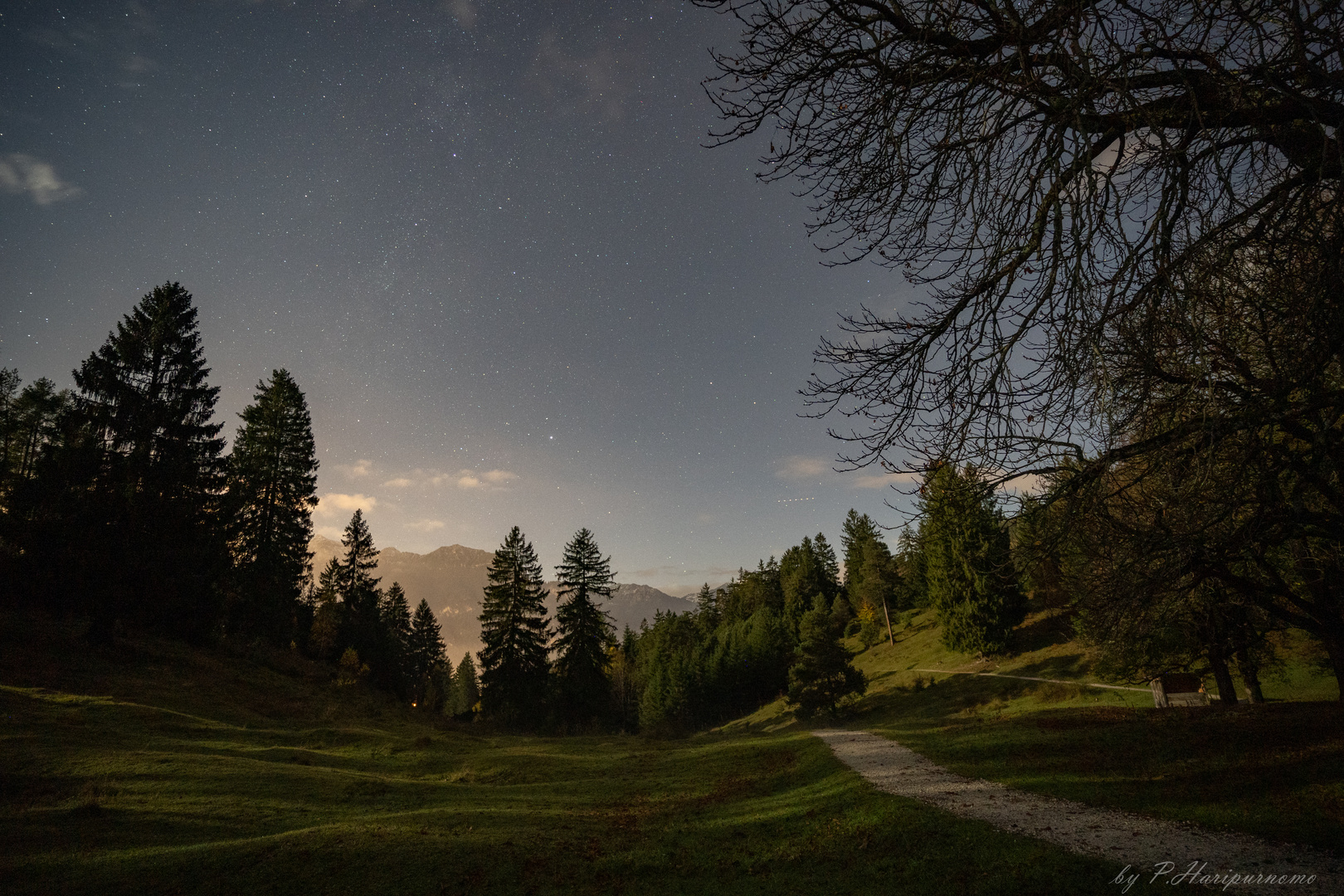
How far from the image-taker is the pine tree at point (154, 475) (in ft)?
79.5

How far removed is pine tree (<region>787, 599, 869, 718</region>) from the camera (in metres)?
35.8

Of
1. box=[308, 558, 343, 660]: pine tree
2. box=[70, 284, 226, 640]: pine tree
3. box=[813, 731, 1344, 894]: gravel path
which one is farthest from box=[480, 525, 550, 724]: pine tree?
box=[813, 731, 1344, 894]: gravel path

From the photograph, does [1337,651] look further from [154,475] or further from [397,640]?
[397,640]

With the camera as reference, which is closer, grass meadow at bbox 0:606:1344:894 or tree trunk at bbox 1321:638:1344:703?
grass meadow at bbox 0:606:1344:894

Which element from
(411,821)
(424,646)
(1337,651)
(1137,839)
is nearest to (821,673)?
(1337,651)

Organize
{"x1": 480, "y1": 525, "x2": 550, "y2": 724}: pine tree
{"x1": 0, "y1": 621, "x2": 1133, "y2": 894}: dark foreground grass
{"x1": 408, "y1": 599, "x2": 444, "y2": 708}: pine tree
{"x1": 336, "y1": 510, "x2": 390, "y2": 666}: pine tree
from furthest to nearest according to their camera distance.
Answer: {"x1": 408, "y1": 599, "x2": 444, "y2": 708}: pine tree, {"x1": 336, "y1": 510, "x2": 390, "y2": 666}: pine tree, {"x1": 480, "y1": 525, "x2": 550, "y2": 724}: pine tree, {"x1": 0, "y1": 621, "x2": 1133, "y2": 894}: dark foreground grass

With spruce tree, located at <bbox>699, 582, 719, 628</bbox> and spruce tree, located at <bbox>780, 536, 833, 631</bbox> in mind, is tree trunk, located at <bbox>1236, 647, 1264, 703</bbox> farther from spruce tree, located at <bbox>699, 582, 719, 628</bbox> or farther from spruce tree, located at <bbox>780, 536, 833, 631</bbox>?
spruce tree, located at <bbox>699, 582, 719, 628</bbox>

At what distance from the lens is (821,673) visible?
1404 inches

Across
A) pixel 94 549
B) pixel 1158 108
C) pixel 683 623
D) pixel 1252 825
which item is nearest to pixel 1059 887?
pixel 1252 825

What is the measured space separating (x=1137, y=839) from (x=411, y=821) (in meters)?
13.5

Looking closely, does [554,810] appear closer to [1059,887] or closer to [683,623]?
[1059,887]

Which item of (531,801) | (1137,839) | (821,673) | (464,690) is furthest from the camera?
(464,690)

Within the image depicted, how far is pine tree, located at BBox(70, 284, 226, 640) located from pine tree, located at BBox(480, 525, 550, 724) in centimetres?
1710

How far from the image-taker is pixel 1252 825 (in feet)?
27.9
